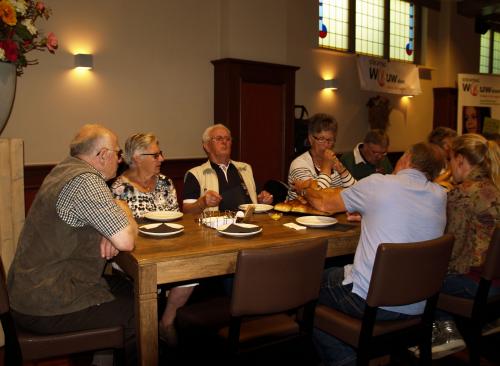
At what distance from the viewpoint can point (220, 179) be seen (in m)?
3.57

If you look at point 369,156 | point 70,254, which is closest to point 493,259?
point 70,254

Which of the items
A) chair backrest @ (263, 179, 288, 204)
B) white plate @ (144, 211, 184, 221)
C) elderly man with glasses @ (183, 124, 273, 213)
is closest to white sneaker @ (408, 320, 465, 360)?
elderly man with glasses @ (183, 124, 273, 213)

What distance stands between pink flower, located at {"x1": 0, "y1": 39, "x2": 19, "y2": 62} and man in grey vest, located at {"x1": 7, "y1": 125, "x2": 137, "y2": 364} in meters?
0.63

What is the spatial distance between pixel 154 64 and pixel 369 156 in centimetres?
266

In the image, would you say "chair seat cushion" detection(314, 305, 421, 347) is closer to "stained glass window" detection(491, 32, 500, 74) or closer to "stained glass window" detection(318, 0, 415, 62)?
"stained glass window" detection(318, 0, 415, 62)

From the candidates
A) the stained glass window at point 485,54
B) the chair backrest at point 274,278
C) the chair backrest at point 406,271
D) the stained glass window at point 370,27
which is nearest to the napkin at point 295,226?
the chair backrest at point 274,278

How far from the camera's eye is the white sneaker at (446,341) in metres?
2.57

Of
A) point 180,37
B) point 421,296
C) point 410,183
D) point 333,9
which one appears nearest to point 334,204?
point 410,183

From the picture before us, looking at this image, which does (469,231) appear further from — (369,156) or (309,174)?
(369,156)

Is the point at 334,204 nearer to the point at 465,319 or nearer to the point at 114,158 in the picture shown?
the point at 465,319

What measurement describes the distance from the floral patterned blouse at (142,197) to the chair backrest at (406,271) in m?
1.63

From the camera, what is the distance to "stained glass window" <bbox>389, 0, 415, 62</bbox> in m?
8.76

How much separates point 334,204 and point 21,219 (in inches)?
72.5

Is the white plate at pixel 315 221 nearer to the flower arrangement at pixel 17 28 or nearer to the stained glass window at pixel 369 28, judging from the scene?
the flower arrangement at pixel 17 28
